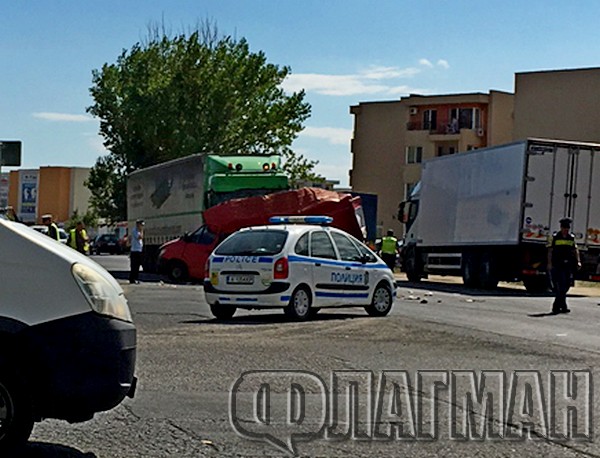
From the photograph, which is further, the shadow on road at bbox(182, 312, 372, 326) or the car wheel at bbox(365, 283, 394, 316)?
the car wheel at bbox(365, 283, 394, 316)

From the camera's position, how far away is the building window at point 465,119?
252 feet

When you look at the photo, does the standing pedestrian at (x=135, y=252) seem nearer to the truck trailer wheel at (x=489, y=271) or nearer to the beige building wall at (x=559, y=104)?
the truck trailer wheel at (x=489, y=271)

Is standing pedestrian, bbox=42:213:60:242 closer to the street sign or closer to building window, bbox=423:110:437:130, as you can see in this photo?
the street sign

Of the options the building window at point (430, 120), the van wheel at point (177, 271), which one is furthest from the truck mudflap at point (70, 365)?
the building window at point (430, 120)

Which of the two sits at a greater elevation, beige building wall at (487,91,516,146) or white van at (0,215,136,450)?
beige building wall at (487,91,516,146)

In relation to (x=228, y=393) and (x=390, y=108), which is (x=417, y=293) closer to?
(x=228, y=393)

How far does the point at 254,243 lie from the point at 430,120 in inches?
2435

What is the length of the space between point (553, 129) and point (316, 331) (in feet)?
173

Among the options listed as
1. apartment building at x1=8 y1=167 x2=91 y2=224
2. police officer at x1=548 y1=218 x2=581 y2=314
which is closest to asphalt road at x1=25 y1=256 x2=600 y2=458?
police officer at x1=548 y1=218 x2=581 y2=314

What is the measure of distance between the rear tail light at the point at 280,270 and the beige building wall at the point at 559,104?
1955 inches

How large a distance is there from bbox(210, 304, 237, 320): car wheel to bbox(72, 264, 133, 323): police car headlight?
10986mm

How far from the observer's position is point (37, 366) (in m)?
6.89

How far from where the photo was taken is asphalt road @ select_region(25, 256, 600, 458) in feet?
26.0

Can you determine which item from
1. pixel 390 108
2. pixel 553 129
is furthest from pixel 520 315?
pixel 390 108
